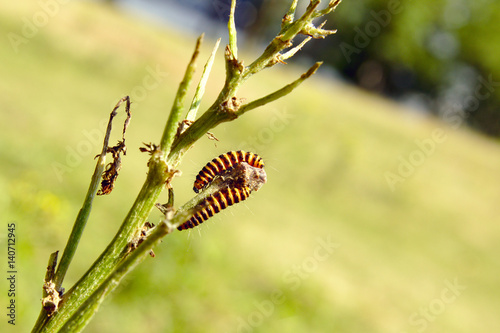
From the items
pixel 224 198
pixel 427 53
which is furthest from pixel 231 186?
pixel 427 53

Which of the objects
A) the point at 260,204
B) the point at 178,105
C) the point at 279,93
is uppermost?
the point at 260,204

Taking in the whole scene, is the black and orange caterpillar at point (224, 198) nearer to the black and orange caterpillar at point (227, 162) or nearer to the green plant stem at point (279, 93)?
the black and orange caterpillar at point (227, 162)

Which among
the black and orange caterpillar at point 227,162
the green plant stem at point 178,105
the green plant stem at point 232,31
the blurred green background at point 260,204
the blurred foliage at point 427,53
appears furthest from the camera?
the blurred foliage at point 427,53

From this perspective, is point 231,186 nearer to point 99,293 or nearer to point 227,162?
point 227,162

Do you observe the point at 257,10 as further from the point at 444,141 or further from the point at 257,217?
the point at 257,217

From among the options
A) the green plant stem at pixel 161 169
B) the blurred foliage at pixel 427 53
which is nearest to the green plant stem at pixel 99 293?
the green plant stem at pixel 161 169

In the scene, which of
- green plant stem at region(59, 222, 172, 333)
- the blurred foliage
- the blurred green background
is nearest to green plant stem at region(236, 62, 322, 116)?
green plant stem at region(59, 222, 172, 333)

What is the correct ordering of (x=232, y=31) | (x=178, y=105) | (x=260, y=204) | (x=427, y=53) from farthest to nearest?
(x=427, y=53), (x=260, y=204), (x=232, y=31), (x=178, y=105)

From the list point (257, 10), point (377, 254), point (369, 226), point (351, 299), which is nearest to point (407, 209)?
point (369, 226)

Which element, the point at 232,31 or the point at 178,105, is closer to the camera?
the point at 178,105

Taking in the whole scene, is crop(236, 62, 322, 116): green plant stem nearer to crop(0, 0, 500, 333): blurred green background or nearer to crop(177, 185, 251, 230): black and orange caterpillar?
crop(177, 185, 251, 230): black and orange caterpillar
